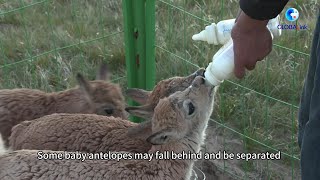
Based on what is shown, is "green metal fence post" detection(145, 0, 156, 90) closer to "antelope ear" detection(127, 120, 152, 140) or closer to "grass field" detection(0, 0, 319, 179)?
"grass field" detection(0, 0, 319, 179)

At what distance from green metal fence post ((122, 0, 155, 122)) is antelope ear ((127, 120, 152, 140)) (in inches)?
42.2

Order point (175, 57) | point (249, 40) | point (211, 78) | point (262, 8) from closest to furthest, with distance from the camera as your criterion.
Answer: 1. point (262, 8)
2. point (249, 40)
3. point (211, 78)
4. point (175, 57)

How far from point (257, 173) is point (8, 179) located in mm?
1966

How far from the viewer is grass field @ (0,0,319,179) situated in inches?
187

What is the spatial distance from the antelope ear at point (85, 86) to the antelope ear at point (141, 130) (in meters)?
0.74

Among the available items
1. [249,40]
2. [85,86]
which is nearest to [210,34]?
[249,40]

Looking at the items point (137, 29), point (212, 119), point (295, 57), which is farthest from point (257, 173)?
point (137, 29)

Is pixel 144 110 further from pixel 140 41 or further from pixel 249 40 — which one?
pixel 249 40

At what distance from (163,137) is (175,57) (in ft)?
5.97

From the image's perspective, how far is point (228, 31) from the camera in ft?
10.9

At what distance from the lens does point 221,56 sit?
294 cm

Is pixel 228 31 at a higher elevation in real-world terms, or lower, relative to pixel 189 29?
higher

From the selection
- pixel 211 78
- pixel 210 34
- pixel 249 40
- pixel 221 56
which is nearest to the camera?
pixel 249 40

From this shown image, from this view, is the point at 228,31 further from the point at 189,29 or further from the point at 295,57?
the point at 189,29
